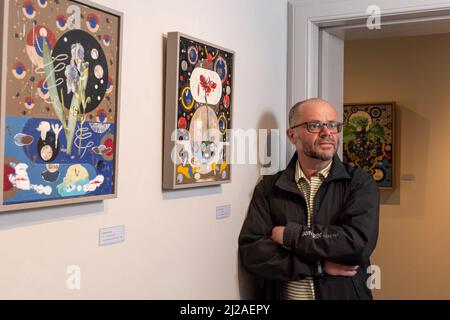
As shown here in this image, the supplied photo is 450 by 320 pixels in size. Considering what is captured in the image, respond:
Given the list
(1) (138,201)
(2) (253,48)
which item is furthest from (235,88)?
(1) (138,201)

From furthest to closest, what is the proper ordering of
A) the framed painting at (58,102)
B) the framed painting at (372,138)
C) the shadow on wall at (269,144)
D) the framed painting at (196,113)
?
the framed painting at (372,138)
the shadow on wall at (269,144)
the framed painting at (196,113)
the framed painting at (58,102)

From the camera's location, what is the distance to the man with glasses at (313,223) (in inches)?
72.6

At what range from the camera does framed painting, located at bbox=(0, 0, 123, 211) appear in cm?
103

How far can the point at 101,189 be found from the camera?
126 centimetres

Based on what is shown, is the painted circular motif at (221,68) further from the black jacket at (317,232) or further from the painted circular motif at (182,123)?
the black jacket at (317,232)

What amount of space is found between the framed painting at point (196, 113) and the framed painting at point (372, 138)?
7.95 feet

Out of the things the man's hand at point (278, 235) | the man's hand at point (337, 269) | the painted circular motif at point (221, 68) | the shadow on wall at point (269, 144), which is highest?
the painted circular motif at point (221, 68)

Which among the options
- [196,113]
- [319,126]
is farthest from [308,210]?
[196,113]

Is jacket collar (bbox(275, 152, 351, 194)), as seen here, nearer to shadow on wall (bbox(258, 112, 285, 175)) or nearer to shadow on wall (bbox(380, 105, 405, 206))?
shadow on wall (bbox(258, 112, 285, 175))

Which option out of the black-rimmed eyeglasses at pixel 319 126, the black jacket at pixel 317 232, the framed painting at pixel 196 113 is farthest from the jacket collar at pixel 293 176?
the framed painting at pixel 196 113

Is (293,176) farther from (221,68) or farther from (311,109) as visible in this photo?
(221,68)

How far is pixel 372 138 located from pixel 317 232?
2.34 metres

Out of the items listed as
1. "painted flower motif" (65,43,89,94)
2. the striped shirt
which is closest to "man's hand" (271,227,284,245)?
the striped shirt

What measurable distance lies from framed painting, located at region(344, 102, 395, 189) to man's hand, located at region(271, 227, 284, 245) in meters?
2.24
